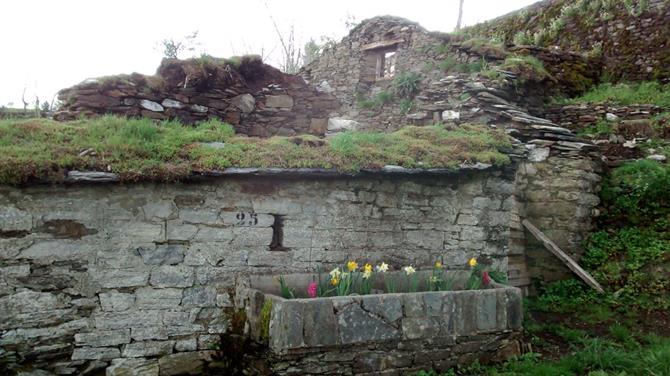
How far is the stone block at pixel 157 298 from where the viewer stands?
4816mm

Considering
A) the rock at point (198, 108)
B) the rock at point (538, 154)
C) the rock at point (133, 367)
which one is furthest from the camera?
the rock at point (538, 154)

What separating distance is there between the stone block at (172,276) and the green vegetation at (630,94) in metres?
8.07

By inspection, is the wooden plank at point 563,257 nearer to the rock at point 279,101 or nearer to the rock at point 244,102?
A: the rock at point 279,101

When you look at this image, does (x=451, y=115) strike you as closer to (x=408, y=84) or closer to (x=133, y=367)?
(x=408, y=84)

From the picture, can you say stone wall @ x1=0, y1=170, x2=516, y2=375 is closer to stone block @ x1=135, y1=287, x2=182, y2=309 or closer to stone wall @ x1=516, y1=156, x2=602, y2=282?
stone block @ x1=135, y1=287, x2=182, y2=309

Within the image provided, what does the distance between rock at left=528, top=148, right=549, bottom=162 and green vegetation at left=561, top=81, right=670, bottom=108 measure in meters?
2.79

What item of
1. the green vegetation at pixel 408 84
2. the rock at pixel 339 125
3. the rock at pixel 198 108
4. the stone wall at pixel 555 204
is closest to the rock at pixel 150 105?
the rock at pixel 198 108

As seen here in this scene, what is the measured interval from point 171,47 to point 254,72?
4.98m

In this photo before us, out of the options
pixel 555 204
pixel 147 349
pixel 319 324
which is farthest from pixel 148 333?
pixel 555 204

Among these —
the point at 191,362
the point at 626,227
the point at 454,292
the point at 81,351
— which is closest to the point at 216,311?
the point at 191,362

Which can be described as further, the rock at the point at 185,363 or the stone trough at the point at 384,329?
the rock at the point at 185,363

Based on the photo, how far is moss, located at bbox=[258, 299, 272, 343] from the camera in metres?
4.42

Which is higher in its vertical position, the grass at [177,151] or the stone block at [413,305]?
the grass at [177,151]

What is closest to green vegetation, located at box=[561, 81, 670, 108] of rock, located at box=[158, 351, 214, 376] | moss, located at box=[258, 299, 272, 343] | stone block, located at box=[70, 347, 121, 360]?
moss, located at box=[258, 299, 272, 343]
